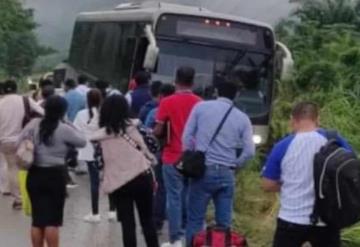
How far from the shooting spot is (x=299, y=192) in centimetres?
733

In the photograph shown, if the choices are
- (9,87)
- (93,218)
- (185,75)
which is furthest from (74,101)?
(185,75)

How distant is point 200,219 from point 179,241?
47.2 inches

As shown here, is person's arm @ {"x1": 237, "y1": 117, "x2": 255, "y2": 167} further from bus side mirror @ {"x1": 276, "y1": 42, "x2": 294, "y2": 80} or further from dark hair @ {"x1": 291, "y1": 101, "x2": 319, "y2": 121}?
bus side mirror @ {"x1": 276, "y1": 42, "x2": 294, "y2": 80}

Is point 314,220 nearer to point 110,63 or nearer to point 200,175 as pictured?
point 200,175

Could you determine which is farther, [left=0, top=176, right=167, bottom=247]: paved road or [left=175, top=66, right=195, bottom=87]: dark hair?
[left=0, top=176, right=167, bottom=247]: paved road

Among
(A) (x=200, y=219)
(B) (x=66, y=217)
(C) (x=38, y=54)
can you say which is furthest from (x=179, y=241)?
(C) (x=38, y=54)

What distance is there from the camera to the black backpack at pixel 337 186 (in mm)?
7054

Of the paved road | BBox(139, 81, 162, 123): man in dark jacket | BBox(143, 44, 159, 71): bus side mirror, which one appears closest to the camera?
the paved road

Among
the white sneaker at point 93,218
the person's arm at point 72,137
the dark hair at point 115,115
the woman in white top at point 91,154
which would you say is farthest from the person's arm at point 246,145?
the white sneaker at point 93,218

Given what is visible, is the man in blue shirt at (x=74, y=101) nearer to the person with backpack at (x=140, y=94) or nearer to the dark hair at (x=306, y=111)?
the person with backpack at (x=140, y=94)

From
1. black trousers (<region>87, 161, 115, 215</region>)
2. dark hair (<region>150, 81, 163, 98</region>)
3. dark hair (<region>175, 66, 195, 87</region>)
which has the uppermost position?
dark hair (<region>175, 66, 195, 87</region>)

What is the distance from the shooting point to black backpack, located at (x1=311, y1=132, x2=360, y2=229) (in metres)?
7.05

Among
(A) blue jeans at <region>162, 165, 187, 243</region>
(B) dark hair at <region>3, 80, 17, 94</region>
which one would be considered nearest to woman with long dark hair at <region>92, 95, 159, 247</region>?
(A) blue jeans at <region>162, 165, 187, 243</region>

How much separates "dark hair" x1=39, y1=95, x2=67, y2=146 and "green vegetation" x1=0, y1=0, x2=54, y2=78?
5397 cm
